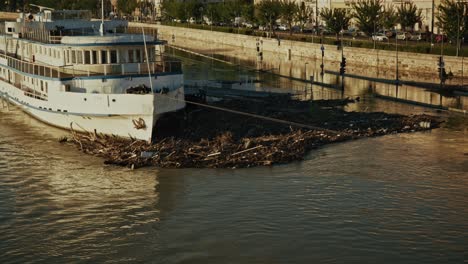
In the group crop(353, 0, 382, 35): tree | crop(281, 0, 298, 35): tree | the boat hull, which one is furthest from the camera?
crop(281, 0, 298, 35): tree

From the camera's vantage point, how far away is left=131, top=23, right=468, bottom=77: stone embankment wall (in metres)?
57.7

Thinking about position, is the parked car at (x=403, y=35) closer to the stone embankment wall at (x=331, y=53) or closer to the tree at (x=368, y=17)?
the tree at (x=368, y=17)

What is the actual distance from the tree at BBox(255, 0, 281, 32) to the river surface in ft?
194

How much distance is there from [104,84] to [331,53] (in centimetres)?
4071

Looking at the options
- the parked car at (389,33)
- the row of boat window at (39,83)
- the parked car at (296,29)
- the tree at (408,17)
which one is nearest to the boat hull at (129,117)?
the row of boat window at (39,83)

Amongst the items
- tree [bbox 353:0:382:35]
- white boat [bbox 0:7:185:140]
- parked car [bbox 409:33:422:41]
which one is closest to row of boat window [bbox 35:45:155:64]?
white boat [bbox 0:7:185:140]

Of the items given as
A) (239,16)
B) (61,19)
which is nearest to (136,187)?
(61,19)

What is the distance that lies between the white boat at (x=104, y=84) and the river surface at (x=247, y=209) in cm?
205

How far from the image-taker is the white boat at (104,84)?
31.8m

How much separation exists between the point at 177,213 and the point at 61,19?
983 inches

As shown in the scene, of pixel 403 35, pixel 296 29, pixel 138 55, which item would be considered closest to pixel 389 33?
pixel 403 35

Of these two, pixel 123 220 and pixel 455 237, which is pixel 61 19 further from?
pixel 455 237

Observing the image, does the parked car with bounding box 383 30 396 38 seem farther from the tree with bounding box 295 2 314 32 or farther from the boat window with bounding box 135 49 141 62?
the boat window with bounding box 135 49 141 62

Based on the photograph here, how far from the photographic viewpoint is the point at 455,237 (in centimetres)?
2178
